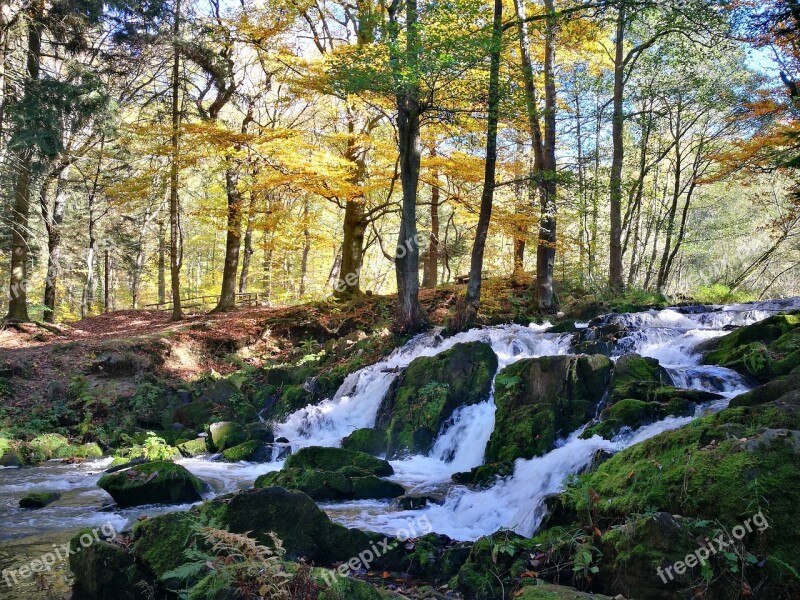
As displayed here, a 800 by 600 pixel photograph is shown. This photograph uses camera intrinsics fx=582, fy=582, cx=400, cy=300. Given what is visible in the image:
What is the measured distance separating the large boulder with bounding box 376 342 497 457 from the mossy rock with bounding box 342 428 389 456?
13cm

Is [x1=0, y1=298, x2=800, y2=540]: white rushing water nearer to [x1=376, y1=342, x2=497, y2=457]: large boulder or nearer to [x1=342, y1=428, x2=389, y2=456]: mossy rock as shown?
[x1=376, y1=342, x2=497, y2=457]: large boulder

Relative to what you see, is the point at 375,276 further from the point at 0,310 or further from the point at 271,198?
the point at 0,310

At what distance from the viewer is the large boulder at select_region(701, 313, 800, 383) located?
8.27 meters

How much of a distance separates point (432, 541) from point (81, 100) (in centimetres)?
1376

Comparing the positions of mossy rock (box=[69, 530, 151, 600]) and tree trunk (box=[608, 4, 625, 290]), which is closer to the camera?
mossy rock (box=[69, 530, 151, 600])

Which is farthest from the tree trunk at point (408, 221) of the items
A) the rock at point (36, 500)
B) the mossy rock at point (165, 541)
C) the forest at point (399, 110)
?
the mossy rock at point (165, 541)

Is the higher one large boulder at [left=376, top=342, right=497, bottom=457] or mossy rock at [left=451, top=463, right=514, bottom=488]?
large boulder at [left=376, top=342, right=497, bottom=457]

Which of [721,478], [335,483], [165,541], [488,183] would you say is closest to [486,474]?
[335,483]

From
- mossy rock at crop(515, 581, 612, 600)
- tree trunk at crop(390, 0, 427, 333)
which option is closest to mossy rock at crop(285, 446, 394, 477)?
mossy rock at crop(515, 581, 612, 600)

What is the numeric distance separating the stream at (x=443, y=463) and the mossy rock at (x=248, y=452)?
32cm

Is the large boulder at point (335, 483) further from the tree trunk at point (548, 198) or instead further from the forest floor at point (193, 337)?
the tree trunk at point (548, 198)

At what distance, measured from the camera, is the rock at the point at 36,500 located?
7805 mm

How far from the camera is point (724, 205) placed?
29.9 m

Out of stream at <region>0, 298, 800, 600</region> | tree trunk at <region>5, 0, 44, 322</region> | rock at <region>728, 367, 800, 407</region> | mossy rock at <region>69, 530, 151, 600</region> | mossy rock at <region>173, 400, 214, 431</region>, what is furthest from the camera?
tree trunk at <region>5, 0, 44, 322</region>
